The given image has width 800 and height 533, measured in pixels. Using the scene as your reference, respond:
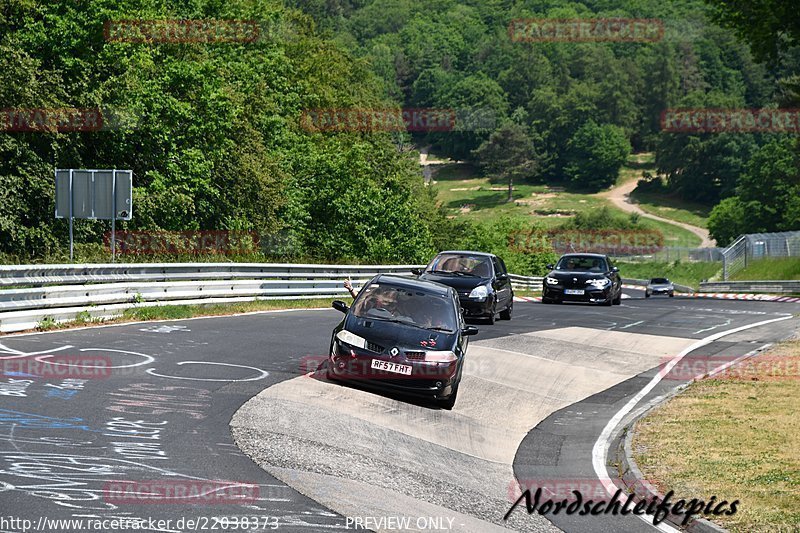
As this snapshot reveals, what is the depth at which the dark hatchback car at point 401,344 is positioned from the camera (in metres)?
13.4

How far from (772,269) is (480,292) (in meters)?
40.3

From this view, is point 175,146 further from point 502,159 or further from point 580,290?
point 502,159

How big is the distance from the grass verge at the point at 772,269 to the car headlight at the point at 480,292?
36253mm

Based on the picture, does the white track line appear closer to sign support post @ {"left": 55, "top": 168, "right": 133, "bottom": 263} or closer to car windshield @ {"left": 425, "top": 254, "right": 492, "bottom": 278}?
car windshield @ {"left": 425, "top": 254, "right": 492, "bottom": 278}

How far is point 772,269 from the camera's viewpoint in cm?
5925

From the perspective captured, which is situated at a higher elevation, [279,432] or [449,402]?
[279,432]

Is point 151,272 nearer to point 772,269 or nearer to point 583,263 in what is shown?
point 583,263

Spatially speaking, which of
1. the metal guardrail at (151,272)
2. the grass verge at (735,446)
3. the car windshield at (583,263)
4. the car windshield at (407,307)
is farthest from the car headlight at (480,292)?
the car windshield at (583,263)

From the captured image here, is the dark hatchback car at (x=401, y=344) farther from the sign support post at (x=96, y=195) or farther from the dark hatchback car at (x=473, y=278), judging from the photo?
the sign support post at (x=96, y=195)

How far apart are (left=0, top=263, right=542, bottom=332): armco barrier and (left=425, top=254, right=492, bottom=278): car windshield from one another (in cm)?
507

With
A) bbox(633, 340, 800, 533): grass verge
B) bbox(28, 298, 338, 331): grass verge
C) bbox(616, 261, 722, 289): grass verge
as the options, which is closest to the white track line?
bbox(633, 340, 800, 533): grass verge

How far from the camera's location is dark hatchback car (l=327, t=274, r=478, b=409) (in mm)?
13438

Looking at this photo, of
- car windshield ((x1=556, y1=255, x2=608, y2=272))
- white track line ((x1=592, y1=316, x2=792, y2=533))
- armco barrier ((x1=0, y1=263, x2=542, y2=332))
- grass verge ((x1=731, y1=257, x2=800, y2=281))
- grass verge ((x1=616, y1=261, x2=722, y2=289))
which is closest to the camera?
white track line ((x1=592, y1=316, x2=792, y2=533))

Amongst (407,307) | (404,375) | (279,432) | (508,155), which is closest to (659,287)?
(407,307)
